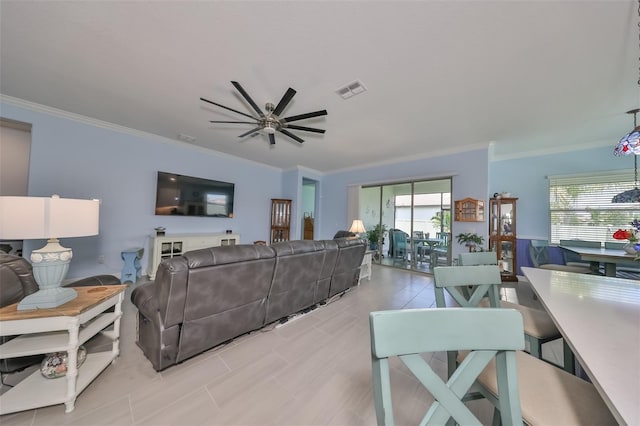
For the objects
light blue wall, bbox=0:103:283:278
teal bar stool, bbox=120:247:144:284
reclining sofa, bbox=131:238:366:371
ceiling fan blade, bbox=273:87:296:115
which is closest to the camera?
reclining sofa, bbox=131:238:366:371

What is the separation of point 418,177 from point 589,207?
3.03 meters

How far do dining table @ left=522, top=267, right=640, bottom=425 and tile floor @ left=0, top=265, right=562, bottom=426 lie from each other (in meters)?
0.79

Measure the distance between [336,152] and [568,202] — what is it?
4.64m

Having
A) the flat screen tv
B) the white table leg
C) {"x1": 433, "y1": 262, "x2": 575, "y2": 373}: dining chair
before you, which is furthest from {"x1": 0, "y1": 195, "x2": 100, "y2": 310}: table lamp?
the flat screen tv

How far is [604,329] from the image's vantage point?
89 cm

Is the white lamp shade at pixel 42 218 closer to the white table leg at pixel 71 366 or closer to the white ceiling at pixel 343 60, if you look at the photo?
the white table leg at pixel 71 366

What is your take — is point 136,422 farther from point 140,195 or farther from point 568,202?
point 568,202

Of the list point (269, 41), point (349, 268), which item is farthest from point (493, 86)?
point (349, 268)

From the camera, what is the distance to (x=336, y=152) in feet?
15.7

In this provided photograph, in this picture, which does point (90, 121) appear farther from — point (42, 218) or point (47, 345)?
point (47, 345)

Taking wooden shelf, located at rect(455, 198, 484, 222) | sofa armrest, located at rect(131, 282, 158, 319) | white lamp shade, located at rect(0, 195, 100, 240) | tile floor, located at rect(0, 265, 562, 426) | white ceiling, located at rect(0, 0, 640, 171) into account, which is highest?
white ceiling, located at rect(0, 0, 640, 171)

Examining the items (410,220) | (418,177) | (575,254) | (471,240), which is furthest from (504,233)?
(418,177)

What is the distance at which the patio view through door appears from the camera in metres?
4.85

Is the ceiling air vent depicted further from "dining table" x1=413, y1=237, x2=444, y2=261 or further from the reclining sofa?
"dining table" x1=413, y1=237, x2=444, y2=261
